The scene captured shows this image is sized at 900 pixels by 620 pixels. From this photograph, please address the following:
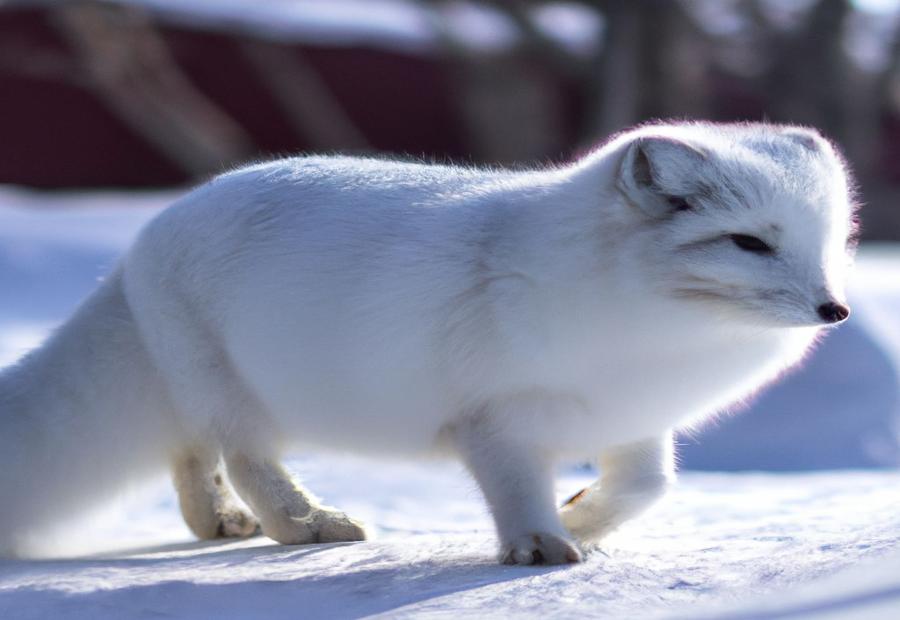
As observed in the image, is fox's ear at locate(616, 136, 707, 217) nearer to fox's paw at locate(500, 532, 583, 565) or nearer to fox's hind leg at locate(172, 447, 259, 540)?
fox's paw at locate(500, 532, 583, 565)

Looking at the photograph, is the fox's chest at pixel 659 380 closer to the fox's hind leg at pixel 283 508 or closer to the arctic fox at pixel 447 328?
the arctic fox at pixel 447 328

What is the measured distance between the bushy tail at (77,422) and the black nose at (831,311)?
4.59 ft

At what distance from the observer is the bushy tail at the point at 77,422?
263 centimetres

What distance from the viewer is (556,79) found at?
36.2 feet

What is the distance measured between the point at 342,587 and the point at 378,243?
2.22ft

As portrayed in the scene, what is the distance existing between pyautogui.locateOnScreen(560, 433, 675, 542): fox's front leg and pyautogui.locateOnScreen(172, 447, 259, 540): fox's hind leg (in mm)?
772

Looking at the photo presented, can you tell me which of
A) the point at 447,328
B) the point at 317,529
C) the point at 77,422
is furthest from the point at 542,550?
the point at 77,422

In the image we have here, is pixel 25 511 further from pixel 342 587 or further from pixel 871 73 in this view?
pixel 871 73

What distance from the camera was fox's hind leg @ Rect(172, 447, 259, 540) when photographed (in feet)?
9.21

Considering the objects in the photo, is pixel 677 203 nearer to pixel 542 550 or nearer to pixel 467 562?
pixel 542 550

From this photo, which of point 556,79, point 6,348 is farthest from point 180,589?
point 556,79

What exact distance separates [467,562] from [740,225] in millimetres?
785

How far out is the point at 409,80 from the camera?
11.3 m

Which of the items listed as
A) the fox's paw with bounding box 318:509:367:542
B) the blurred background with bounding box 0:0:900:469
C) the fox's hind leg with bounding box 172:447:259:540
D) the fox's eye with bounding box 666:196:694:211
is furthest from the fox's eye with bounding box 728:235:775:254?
the blurred background with bounding box 0:0:900:469
